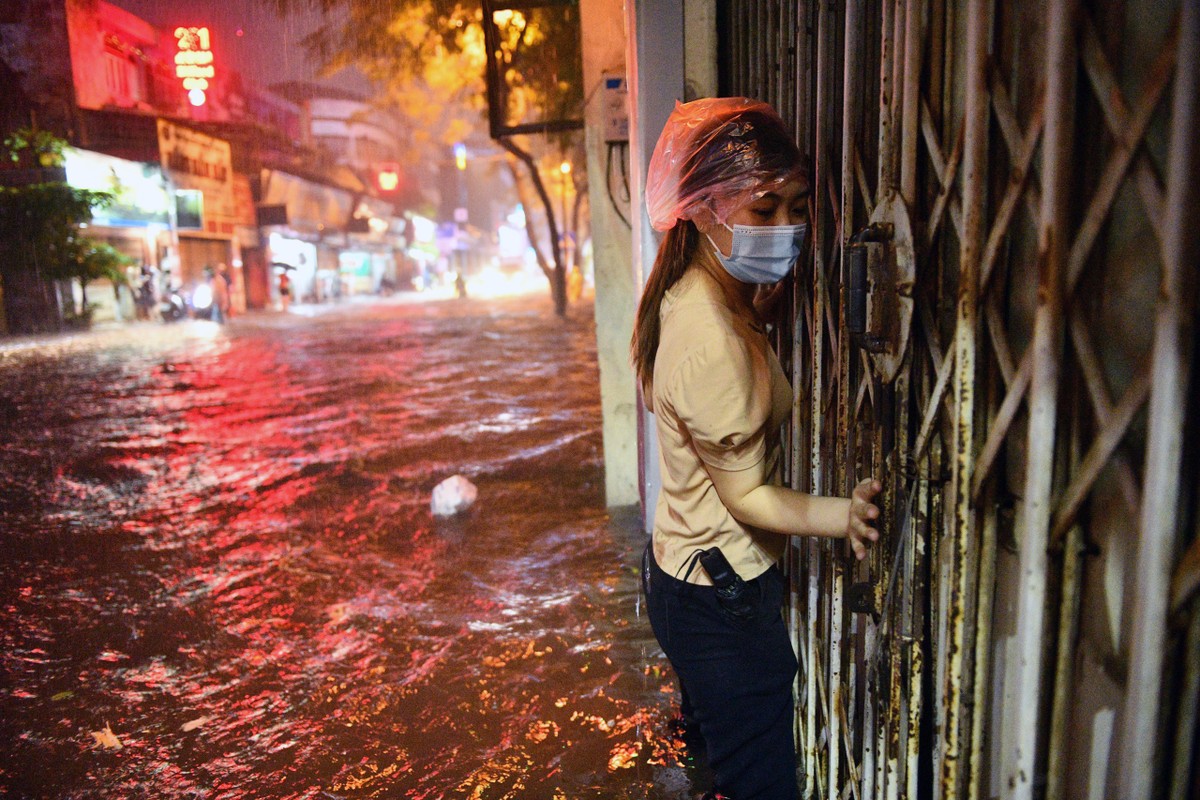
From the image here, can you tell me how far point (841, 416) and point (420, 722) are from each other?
7.29 ft

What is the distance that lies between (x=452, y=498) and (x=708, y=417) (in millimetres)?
4513

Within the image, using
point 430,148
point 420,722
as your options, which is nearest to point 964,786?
point 420,722

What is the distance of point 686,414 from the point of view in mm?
1689

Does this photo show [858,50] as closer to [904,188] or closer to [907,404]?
[904,188]

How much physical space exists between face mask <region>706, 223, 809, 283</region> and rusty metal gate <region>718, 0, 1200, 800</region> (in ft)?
0.47

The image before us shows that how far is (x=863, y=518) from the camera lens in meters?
1.67

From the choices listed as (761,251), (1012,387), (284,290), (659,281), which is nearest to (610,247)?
(659,281)

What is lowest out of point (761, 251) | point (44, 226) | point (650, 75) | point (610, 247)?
point (761, 251)

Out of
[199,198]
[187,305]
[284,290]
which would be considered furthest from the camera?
→ [284,290]

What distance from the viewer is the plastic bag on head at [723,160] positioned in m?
1.77

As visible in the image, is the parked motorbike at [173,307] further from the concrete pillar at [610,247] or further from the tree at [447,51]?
the concrete pillar at [610,247]

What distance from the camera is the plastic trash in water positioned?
5896 mm

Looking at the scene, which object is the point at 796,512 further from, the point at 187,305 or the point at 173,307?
the point at 187,305

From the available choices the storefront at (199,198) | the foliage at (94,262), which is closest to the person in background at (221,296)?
the storefront at (199,198)
